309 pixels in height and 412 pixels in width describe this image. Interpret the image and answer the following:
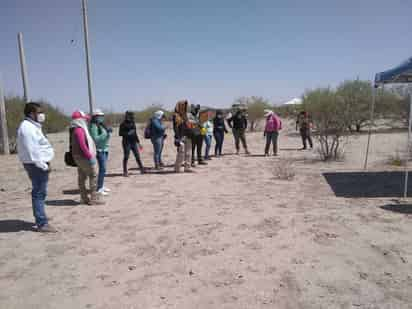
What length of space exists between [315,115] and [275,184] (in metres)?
4.41

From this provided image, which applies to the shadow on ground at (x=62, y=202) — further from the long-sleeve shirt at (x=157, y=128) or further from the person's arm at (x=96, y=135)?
the long-sleeve shirt at (x=157, y=128)

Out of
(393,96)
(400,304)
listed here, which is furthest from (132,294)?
(393,96)

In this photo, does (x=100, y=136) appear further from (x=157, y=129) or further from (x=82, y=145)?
(x=157, y=129)

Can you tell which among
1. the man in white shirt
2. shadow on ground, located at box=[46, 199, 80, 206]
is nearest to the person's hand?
the man in white shirt

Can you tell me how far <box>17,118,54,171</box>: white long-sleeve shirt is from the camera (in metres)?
3.77

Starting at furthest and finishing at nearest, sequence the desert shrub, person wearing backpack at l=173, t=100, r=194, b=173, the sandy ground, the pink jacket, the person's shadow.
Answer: the pink jacket < the desert shrub < person wearing backpack at l=173, t=100, r=194, b=173 < the person's shadow < the sandy ground

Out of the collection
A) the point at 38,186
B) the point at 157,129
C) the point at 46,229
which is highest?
the point at 157,129

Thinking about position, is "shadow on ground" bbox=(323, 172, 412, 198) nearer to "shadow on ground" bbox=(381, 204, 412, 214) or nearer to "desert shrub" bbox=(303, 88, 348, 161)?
"shadow on ground" bbox=(381, 204, 412, 214)

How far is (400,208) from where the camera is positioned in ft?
15.8

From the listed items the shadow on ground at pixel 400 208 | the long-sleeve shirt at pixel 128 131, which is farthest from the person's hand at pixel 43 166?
the shadow on ground at pixel 400 208

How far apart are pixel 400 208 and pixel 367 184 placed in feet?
5.52

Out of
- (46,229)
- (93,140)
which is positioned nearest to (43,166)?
(46,229)

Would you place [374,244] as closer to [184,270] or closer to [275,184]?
[184,270]

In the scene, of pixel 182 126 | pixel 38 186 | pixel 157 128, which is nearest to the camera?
pixel 38 186
